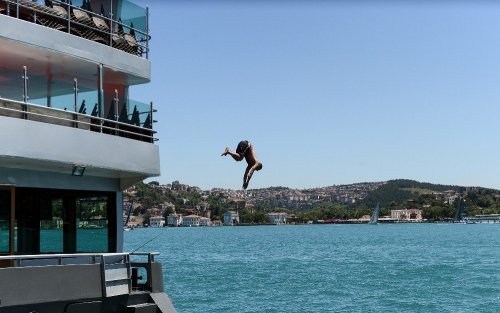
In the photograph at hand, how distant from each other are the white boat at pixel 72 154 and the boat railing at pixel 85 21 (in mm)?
22

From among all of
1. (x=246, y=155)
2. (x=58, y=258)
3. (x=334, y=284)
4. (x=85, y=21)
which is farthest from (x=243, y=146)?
(x=334, y=284)

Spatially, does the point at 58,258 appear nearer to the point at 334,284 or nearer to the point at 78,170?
the point at 78,170

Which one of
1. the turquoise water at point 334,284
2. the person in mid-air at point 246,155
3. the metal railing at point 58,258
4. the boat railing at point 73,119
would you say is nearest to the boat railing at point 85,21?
the boat railing at point 73,119

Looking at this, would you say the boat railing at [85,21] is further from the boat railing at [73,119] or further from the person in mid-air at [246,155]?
the person in mid-air at [246,155]

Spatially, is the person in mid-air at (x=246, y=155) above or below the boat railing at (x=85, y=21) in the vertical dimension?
below

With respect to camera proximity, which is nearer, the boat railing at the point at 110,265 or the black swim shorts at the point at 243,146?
the black swim shorts at the point at 243,146

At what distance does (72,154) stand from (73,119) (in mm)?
775

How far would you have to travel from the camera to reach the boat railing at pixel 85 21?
524 inches

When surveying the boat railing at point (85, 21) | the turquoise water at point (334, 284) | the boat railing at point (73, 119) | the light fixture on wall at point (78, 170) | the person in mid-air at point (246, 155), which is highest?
the boat railing at point (85, 21)

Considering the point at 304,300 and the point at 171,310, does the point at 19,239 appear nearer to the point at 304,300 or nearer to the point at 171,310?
the point at 171,310

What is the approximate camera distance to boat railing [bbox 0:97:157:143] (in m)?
12.4

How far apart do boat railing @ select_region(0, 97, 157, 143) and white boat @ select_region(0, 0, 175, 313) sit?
2cm

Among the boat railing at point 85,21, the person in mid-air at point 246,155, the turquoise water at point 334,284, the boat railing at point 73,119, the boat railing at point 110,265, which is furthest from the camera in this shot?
the turquoise water at point 334,284

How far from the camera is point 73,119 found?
44.3ft
